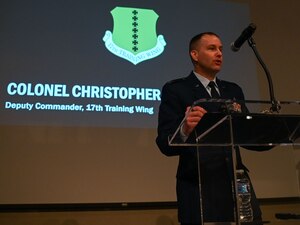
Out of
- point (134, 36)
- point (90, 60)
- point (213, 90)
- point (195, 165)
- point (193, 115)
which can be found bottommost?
point (195, 165)

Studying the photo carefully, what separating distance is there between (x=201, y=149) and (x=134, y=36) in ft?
6.41

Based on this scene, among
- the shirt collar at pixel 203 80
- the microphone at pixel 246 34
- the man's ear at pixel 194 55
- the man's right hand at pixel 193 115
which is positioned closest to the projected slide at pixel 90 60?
the man's ear at pixel 194 55

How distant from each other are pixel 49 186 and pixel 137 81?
1.03 metres

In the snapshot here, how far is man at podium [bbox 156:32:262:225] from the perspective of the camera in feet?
3.39

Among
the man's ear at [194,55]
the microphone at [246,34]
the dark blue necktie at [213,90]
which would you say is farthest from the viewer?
the man's ear at [194,55]

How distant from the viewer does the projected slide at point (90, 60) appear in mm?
2633

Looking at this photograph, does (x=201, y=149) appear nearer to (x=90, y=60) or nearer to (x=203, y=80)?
(x=203, y=80)

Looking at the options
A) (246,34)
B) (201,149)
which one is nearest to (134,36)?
(246,34)

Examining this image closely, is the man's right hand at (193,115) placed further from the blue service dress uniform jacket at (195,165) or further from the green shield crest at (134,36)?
the green shield crest at (134,36)

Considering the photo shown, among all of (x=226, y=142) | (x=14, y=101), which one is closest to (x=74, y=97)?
(x=14, y=101)

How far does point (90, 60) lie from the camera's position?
2.79 m

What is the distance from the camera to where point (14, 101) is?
2.57 metres

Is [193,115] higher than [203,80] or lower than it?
lower

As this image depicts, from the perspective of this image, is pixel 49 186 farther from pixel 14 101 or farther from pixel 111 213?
pixel 14 101
